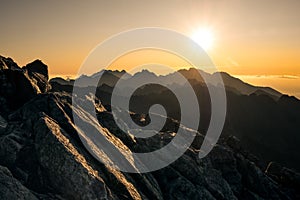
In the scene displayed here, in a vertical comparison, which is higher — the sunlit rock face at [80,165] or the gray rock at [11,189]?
the sunlit rock face at [80,165]

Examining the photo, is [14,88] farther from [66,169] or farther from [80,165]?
[80,165]

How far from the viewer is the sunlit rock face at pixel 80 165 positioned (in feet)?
77.4

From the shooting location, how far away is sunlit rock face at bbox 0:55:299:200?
77.4ft

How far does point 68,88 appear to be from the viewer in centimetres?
11644

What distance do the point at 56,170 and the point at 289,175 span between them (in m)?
48.9

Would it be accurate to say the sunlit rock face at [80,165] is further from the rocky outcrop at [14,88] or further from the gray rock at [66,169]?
the rocky outcrop at [14,88]

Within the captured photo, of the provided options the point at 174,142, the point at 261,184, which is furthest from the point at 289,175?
the point at 174,142

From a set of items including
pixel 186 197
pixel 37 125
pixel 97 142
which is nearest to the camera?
pixel 37 125

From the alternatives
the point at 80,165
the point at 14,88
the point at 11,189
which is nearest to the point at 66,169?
the point at 80,165

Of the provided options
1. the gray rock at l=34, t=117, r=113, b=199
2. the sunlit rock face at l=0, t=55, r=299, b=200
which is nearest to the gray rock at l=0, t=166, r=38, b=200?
the sunlit rock face at l=0, t=55, r=299, b=200

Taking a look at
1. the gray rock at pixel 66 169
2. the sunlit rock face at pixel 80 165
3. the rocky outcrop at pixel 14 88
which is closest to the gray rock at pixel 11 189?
the sunlit rock face at pixel 80 165

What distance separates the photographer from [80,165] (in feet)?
79.3

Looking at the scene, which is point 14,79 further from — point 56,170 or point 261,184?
point 261,184

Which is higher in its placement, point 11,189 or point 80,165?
point 80,165
